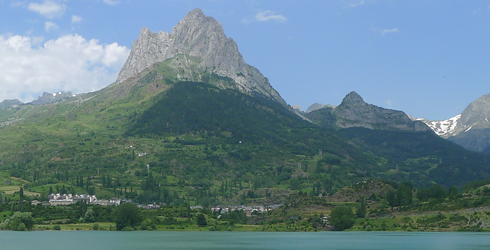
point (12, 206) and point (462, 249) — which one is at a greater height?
point (12, 206)

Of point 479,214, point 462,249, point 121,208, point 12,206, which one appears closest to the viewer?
point 462,249

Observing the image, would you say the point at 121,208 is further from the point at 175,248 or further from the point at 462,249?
the point at 462,249

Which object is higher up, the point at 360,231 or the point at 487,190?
the point at 487,190

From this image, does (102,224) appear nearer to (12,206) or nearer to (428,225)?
(12,206)

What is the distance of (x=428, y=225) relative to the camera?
7131 inches

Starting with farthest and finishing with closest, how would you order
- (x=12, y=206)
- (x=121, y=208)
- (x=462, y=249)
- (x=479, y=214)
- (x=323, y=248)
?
1. (x=12, y=206)
2. (x=121, y=208)
3. (x=479, y=214)
4. (x=323, y=248)
5. (x=462, y=249)

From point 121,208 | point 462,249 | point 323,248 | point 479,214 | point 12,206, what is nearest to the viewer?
point 462,249

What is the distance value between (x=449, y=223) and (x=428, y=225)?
707cm

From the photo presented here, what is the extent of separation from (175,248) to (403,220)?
10806 cm

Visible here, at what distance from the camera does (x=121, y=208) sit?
186000 mm

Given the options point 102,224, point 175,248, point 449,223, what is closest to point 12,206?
point 102,224

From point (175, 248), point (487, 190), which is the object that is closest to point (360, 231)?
point (487, 190)

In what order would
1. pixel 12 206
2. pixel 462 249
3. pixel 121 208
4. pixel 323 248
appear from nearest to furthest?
pixel 462 249 → pixel 323 248 → pixel 121 208 → pixel 12 206

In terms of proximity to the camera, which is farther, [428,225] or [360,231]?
[360,231]
